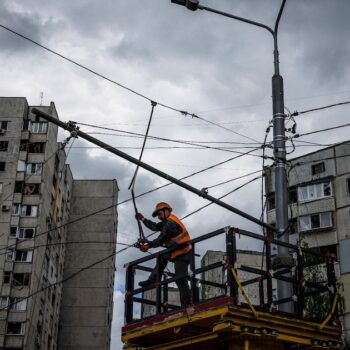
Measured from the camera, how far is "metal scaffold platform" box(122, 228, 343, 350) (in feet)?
33.8

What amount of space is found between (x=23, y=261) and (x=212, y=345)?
63.7 meters

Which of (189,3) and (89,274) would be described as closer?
(189,3)

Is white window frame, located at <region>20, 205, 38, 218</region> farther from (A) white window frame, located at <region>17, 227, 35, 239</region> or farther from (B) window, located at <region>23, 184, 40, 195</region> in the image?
(B) window, located at <region>23, 184, 40, 195</region>

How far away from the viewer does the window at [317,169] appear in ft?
188

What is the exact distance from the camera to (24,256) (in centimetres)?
7269

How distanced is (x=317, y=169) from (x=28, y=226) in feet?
111

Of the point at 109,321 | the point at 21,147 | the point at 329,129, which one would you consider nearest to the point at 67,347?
the point at 109,321

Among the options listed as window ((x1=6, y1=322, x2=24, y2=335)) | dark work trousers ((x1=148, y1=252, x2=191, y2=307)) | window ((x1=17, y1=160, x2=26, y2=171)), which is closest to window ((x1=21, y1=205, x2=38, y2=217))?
window ((x1=17, y1=160, x2=26, y2=171))

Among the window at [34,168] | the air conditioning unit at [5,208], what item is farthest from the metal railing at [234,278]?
the window at [34,168]

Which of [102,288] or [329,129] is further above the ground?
[102,288]

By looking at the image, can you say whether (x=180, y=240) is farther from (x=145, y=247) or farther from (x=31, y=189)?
(x=31, y=189)

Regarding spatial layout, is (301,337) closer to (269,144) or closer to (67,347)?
(269,144)

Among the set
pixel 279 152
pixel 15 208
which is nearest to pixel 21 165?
pixel 15 208

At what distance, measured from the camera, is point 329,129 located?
17.5 meters
